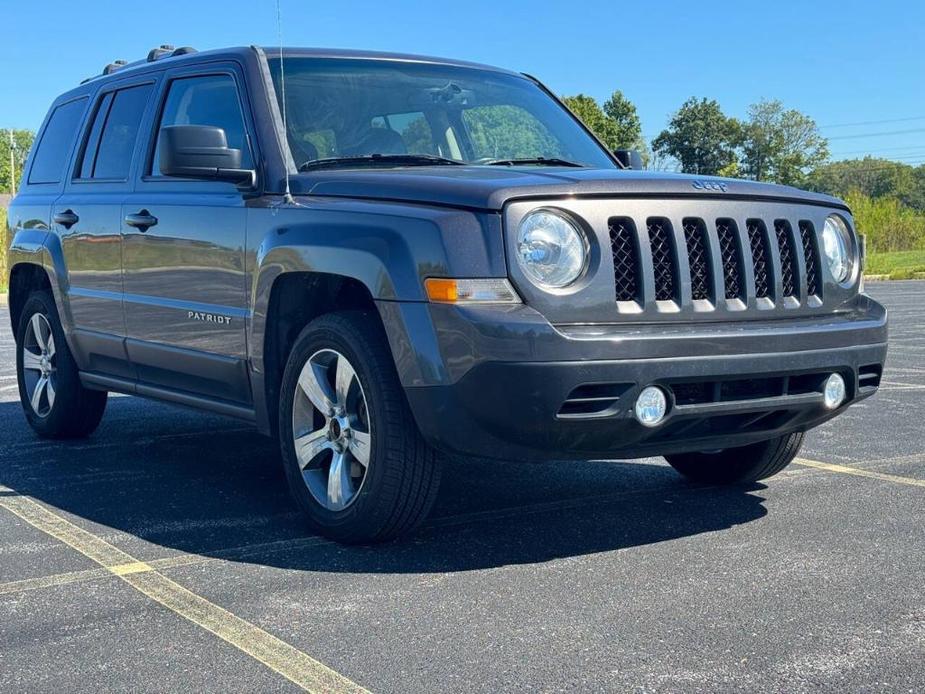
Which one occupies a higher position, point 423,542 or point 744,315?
point 744,315

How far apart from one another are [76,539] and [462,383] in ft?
5.66

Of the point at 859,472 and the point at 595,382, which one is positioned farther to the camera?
the point at 859,472

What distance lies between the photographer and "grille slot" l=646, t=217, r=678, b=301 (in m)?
4.30

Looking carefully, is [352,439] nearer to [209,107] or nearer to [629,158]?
[209,107]

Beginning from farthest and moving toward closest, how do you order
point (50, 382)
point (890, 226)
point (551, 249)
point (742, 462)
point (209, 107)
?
point (890, 226) < point (50, 382) < point (209, 107) < point (742, 462) < point (551, 249)

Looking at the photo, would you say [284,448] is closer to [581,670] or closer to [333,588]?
[333,588]

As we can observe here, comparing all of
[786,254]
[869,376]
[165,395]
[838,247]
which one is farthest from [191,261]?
[869,376]

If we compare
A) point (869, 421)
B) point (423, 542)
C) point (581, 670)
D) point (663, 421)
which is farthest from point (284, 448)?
point (869, 421)

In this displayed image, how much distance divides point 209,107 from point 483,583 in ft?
9.15

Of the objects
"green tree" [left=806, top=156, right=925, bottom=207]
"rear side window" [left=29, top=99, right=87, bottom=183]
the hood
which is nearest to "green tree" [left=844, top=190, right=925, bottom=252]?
"rear side window" [left=29, top=99, right=87, bottom=183]

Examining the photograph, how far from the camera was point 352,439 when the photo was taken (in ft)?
15.0

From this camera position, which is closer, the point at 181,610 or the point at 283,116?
the point at 181,610

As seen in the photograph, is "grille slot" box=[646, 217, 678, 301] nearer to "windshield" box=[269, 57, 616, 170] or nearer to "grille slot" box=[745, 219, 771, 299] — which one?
"grille slot" box=[745, 219, 771, 299]

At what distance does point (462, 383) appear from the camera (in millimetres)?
4086
